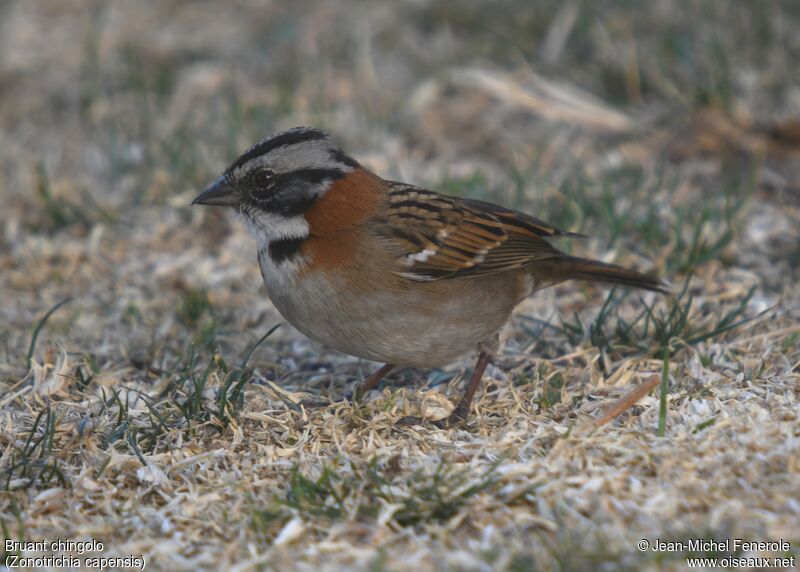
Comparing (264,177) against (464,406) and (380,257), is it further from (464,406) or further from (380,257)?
(464,406)

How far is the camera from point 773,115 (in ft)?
24.6

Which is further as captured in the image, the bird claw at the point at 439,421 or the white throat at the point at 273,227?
the white throat at the point at 273,227

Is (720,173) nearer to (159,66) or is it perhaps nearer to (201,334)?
(201,334)

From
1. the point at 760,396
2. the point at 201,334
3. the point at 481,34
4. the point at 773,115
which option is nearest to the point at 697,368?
the point at 760,396

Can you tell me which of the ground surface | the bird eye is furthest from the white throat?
the ground surface

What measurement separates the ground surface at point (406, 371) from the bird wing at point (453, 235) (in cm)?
51

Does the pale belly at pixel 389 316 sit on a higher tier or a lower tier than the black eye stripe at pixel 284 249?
lower

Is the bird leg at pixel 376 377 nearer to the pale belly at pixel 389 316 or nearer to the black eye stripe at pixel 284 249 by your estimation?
the pale belly at pixel 389 316

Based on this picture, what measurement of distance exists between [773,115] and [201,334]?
426cm

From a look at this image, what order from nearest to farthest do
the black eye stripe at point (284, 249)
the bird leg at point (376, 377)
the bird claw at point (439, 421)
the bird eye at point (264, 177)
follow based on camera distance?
1. the bird claw at point (439, 421)
2. the black eye stripe at point (284, 249)
3. the bird eye at point (264, 177)
4. the bird leg at point (376, 377)

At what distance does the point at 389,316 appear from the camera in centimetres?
476

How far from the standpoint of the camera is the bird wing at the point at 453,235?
4973 mm

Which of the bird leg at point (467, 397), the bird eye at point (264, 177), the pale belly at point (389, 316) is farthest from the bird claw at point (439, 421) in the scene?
the bird eye at point (264, 177)

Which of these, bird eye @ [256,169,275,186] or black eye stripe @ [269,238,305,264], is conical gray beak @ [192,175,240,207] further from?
black eye stripe @ [269,238,305,264]
